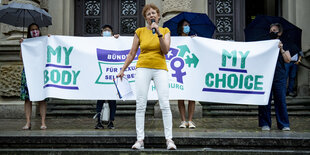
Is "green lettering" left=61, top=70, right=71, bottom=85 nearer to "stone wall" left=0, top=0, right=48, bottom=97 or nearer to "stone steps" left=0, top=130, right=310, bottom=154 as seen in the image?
"stone steps" left=0, top=130, right=310, bottom=154

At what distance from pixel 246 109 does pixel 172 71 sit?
336cm

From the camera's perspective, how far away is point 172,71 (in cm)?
630

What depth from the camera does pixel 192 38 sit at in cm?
626

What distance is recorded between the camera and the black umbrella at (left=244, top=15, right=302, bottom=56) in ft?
19.2

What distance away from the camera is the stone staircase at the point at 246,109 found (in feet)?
28.1

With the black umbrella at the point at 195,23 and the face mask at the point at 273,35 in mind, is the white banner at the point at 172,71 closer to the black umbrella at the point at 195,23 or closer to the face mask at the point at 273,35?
the face mask at the point at 273,35

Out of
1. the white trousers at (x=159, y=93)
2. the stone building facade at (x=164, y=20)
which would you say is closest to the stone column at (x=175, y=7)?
the stone building facade at (x=164, y=20)

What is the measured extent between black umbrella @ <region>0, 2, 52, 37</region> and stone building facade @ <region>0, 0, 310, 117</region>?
2.21 m

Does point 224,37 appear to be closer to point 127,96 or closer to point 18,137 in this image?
point 127,96

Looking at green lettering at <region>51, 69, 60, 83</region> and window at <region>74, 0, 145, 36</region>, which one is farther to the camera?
window at <region>74, 0, 145, 36</region>

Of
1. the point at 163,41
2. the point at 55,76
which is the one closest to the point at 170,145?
the point at 163,41

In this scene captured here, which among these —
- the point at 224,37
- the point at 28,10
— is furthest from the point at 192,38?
the point at 224,37

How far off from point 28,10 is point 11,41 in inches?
102

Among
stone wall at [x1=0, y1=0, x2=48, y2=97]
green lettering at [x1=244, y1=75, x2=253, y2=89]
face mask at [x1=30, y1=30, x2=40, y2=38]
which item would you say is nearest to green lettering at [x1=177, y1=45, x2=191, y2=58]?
green lettering at [x1=244, y1=75, x2=253, y2=89]
